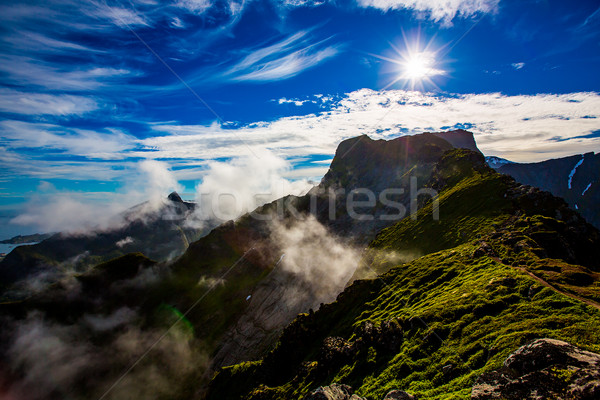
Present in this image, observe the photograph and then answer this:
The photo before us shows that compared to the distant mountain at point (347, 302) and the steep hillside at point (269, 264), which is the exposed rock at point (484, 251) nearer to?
the distant mountain at point (347, 302)

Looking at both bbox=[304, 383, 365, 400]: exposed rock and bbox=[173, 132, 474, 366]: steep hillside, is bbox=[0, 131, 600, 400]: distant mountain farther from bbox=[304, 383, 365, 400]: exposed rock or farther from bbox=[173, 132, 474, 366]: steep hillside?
bbox=[173, 132, 474, 366]: steep hillside

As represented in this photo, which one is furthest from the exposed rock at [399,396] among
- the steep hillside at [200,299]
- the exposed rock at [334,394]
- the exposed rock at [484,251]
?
the steep hillside at [200,299]

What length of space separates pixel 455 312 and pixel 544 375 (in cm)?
1516

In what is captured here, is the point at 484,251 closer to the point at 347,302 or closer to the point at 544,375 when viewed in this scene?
the point at 347,302

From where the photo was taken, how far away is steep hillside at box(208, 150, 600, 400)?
74.0 feet

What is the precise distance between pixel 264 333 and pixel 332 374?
75450 millimetres

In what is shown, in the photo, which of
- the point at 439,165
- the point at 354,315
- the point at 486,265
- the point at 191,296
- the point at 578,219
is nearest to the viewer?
the point at 486,265

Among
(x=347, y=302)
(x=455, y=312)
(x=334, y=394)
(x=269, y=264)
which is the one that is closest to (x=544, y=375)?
(x=455, y=312)

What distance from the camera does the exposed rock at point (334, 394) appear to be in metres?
25.3

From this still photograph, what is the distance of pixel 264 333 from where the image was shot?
10306 centimetres

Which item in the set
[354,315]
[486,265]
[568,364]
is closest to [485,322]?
[568,364]

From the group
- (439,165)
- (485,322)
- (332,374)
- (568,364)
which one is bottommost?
(332,374)

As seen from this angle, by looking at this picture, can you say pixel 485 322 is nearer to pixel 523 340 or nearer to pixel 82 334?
pixel 523 340

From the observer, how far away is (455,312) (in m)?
30.1
